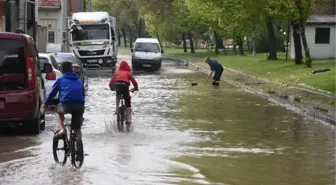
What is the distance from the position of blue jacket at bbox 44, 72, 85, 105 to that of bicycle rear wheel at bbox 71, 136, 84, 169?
0.56m

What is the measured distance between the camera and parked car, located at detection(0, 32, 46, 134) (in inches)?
547

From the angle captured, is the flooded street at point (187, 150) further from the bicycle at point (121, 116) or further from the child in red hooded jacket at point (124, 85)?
the child in red hooded jacket at point (124, 85)

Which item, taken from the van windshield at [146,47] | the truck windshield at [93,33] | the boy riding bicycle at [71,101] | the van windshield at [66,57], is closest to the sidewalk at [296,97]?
the van windshield at [66,57]

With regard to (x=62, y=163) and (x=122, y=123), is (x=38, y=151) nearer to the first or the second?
(x=62, y=163)

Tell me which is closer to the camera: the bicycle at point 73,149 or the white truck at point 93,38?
the bicycle at point 73,149

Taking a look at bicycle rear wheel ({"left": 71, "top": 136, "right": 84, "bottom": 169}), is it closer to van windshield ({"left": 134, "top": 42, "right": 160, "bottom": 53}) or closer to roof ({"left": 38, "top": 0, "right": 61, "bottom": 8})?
van windshield ({"left": 134, "top": 42, "right": 160, "bottom": 53})

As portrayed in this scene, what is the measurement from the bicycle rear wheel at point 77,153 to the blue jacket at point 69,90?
56 centimetres

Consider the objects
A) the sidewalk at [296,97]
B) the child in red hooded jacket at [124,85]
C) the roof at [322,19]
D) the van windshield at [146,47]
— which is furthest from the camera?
the roof at [322,19]

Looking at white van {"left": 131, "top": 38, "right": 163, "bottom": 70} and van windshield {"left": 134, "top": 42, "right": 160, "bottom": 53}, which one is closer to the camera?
white van {"left": 131, "top": 38, "right": 163, "bottom": 70}

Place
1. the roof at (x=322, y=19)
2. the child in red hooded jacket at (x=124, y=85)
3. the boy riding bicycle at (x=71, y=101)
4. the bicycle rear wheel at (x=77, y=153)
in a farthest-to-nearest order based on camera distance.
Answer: the roof at (x=322, y=19), the child in red hooded jacket at (x=124, y=85), the boy riding bicycle at (x=71, y=101), the bicycle rear wheel at (x=77, y=153)

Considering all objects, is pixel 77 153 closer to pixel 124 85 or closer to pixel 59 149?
pixel 59 149

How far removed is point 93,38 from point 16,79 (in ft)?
89.0

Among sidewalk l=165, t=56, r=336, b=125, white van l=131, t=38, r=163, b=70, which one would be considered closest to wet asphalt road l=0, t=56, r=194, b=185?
sidewalk l=165, t=56, r=336, b=125

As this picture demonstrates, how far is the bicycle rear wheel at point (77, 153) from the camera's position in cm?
1022
